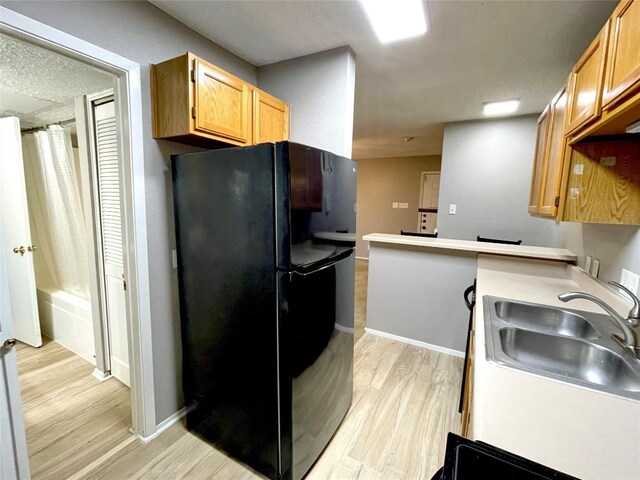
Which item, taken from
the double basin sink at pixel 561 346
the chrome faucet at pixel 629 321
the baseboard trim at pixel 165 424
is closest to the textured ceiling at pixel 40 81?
the baseboard trim at pixel 165 424

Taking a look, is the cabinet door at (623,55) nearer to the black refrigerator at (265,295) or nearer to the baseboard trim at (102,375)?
the black refrigerator at (265,295)

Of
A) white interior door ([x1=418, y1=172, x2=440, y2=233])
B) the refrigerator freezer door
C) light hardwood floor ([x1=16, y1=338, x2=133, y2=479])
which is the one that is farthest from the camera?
white interior door ([x1=418, y1=172, x2=440, y2=233])

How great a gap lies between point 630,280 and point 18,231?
164 inches

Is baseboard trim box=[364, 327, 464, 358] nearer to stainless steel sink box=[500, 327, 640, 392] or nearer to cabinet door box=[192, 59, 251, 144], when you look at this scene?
stainless steel sink box=[500, 327, 640, 392]

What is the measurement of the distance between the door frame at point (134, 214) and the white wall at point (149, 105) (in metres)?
0.04

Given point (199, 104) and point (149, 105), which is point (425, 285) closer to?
point (199, 104)

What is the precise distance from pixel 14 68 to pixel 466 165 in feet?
13.7

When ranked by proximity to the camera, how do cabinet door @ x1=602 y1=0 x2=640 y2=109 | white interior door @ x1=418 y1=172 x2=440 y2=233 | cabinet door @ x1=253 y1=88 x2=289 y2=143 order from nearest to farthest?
cabinet door @ x1=602 y1=0 x2=640 y2=109, cabinet door @ x1=253 y1=88 x2=289 y2=143, white interior door @ x1=418 y1=172 x2=440 y2=233

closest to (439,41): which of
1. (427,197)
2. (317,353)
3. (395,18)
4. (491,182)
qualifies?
(395,18)

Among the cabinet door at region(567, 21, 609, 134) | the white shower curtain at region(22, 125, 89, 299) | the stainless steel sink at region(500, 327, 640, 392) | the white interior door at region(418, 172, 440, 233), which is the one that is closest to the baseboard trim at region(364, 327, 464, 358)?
the stainless steel sink at region(500, 327, 640, 392)

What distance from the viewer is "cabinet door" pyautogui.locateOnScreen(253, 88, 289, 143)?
6.01 feet

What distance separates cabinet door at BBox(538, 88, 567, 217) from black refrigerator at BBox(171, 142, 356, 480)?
3.50 feet

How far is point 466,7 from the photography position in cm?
152

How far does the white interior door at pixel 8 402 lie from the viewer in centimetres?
116
